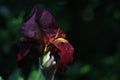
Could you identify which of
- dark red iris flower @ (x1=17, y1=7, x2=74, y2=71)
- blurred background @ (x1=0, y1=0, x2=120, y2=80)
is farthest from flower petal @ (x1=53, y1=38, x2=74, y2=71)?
blurred background @ (x1=0, y1=0, x2=120, y2=80)

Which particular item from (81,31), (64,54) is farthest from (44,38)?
(81,31)

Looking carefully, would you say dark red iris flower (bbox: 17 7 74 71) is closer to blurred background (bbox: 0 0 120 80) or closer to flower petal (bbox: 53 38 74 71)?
flower petal (bbox: 53 38 74 71)

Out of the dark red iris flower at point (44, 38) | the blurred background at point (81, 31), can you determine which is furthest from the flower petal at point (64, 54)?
the blurred background at point (81, 31)

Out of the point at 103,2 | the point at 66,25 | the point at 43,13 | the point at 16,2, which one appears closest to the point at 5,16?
the point at 16,2

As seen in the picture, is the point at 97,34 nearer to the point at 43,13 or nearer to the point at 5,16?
the point at 5,16

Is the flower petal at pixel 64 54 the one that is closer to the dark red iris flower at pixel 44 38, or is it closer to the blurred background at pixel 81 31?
the dark red iris flower at pixel 44 38

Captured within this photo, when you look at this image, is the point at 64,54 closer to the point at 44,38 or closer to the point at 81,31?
the point at 44,38
